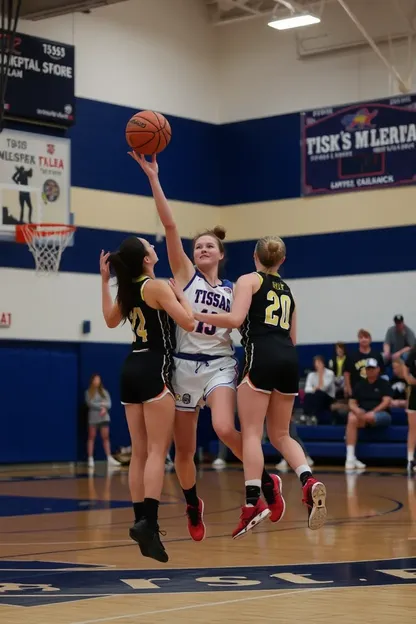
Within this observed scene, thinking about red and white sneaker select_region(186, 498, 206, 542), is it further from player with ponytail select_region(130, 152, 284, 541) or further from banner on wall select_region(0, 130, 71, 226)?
banner on wall select_region(0, 130, 71, 226)

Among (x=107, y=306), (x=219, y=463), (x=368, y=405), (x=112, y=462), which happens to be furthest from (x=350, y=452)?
(x=107, y=306)

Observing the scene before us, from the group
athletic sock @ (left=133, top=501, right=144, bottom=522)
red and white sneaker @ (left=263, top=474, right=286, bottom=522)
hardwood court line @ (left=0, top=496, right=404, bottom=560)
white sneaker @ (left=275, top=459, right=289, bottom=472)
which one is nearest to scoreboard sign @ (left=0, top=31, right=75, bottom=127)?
white sneaker @ (left=275, top=459, right=289, bottom=472)

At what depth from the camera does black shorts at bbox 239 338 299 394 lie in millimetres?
7684

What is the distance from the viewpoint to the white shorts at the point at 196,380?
753 cm

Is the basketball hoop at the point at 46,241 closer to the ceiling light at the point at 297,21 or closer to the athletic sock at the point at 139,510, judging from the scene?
the ceiling light at the point at 297,21

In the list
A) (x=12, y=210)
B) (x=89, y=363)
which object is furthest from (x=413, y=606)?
(x=89, y=363)

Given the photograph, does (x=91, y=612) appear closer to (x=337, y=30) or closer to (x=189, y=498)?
(x=189, y=498)

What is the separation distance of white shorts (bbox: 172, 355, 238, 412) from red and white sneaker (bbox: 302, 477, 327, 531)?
2.71 feet

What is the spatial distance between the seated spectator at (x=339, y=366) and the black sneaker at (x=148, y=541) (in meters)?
13.8

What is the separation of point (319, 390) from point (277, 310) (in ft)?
43.2

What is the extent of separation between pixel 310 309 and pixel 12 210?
678 centimetres

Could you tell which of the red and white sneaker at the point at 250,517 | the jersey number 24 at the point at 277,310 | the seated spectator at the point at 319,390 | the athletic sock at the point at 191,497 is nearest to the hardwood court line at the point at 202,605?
the red and white sneaker at the point at 250,517

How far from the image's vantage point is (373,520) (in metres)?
11.1

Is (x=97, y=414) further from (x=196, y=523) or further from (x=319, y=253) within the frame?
(x=196, y=523)
